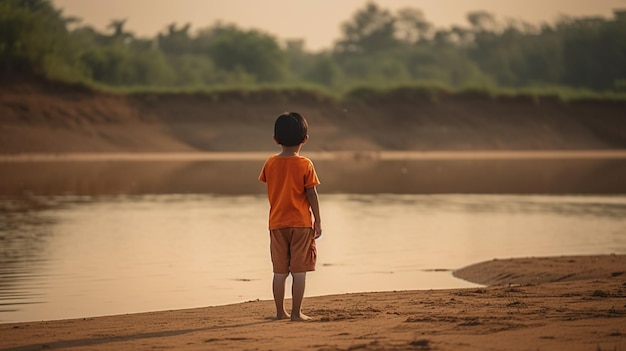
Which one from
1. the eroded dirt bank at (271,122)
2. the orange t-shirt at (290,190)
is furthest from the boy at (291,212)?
the eroded dirt bank at (271,122)

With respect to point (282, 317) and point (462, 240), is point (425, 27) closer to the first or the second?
point (462, 240)

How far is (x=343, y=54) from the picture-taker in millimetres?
114125

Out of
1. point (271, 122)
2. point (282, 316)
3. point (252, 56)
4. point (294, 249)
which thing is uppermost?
point (252, 56)

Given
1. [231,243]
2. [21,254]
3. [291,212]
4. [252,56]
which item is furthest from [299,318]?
[252,56]

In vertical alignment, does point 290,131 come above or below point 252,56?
below

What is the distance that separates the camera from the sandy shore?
7281 millimetres

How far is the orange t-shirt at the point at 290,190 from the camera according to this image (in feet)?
28.8

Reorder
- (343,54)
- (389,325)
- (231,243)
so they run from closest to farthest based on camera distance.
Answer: (389,325), (231,243), (343,54)

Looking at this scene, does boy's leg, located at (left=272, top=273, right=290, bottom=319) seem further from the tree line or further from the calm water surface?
the tree line

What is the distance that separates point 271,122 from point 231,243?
40784 millimetres

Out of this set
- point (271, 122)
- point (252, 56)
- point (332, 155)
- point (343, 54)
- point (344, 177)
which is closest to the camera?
point (344, 177)

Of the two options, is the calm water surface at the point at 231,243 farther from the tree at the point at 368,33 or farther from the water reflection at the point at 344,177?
the tree at the point at 368,33

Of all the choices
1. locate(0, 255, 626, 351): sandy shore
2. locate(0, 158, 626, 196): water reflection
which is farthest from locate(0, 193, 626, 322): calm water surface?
locate(0, 158, 626, 196): water reflection

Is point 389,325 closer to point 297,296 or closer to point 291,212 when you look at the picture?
point 297,296
